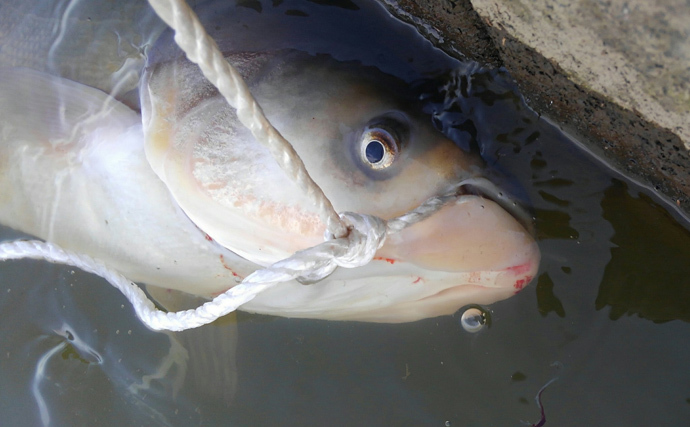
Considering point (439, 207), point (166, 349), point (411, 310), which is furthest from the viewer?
point (166, 349)

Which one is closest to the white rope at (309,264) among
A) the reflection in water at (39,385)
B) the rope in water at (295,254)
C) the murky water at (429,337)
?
the rope in water at (295,254)

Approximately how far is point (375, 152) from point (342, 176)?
97 millimetres

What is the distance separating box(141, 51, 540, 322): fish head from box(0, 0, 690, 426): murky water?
95mm

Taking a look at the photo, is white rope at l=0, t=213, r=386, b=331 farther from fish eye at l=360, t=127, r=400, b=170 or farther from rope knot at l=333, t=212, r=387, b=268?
fish eye at l=360, t=127, r=400, b=170

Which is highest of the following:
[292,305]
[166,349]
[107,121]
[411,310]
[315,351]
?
[107,121]

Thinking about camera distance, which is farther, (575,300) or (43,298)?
(43,298)

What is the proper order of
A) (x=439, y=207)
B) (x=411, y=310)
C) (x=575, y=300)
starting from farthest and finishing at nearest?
(x=575, y=300), (x=411, y=310), (x=439, y=207)

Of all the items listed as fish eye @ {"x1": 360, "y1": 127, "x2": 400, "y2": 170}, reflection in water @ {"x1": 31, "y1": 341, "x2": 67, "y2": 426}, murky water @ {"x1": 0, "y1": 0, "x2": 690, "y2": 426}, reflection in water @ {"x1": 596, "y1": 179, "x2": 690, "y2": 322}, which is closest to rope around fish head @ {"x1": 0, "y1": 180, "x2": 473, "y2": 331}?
fish eye @ {"x1": 360, "y1": 127, "x2": 400, "y2": 170}

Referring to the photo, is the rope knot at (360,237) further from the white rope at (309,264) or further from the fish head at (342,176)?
the fish head at (342,176)

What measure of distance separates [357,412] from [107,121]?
1.22 m

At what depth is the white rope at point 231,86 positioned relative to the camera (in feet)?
2.62

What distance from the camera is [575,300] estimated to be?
1579 mm

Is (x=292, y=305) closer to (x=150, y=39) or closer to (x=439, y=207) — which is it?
(x=439, y=207)

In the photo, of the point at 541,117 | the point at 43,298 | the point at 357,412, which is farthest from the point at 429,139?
the point at 43,298
